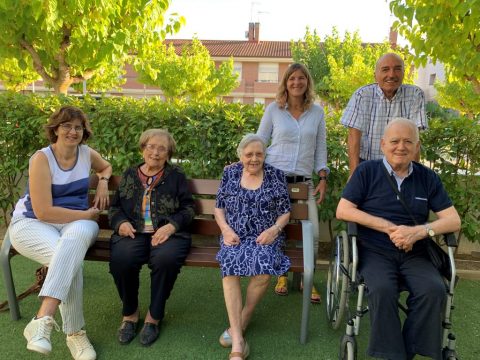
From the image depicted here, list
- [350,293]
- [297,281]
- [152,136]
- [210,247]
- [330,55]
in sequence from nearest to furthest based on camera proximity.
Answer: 1. [350,293]
2. [152,136]
3. [210,247]
4. [297,281]
5. [330,55]

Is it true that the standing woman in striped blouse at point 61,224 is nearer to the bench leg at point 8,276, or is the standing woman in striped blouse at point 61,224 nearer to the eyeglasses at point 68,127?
the eyeglasses at point 68,127

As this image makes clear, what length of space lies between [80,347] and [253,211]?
1493 millimetres

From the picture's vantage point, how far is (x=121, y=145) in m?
4.59

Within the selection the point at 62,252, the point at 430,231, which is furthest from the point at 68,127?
the point at 430,231

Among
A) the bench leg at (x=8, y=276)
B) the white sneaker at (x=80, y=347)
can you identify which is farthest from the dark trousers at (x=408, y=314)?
the bench leg at (x=8, y=276)

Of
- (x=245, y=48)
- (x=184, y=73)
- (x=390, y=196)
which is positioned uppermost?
(x=245, y=48)

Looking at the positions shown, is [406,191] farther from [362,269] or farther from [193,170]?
[193,170]

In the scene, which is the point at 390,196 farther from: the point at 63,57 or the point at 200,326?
the point at 63,57

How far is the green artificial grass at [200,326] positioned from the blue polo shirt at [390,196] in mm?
893

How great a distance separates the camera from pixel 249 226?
3.13 meters

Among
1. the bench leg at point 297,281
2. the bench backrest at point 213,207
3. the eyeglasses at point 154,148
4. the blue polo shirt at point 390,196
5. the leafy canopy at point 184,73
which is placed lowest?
the bench leg at point 297,281

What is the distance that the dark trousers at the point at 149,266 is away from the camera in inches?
116

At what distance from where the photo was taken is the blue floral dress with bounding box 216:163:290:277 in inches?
115

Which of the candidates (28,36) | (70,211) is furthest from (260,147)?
(28,36)
